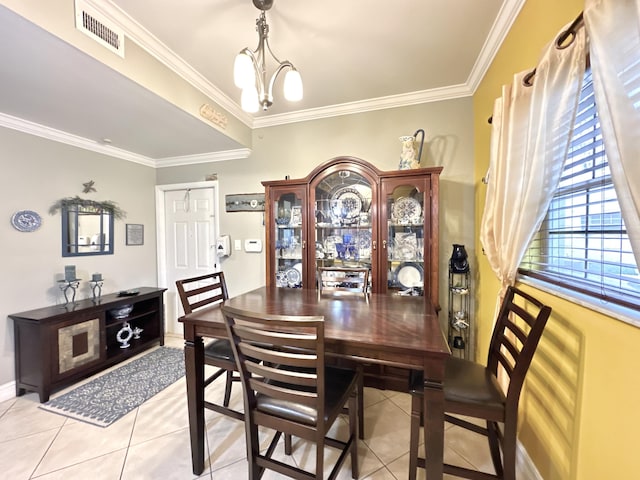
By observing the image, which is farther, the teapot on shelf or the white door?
the white door

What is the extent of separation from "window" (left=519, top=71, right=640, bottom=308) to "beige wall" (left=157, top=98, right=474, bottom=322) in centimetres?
113

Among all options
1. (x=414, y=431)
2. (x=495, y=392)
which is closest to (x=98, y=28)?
(x=414, y=431)

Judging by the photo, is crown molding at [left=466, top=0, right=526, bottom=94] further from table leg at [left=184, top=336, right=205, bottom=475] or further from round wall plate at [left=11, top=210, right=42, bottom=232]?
round wall plate at [left=11, top=210, right=42, bottom=232]

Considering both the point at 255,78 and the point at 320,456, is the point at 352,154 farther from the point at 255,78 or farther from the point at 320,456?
the point at 320,456

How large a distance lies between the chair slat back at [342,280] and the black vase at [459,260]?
81cm

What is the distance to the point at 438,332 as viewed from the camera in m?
1.27

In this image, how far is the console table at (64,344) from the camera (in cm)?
214

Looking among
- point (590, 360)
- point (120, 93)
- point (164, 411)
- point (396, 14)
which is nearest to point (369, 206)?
point (396, 14)

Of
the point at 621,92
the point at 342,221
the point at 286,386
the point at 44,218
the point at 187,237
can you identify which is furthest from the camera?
the point at 187,237

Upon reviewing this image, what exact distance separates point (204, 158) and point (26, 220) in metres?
1.72

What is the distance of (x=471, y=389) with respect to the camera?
1258mm

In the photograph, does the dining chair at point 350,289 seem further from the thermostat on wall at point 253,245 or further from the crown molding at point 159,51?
the crown molding at point 159,51

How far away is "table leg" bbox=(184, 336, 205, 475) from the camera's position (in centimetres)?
143

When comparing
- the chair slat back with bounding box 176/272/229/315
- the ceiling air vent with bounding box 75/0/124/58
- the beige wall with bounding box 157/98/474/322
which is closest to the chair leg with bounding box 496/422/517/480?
the beige wall with bounding box 157/98/474/322
